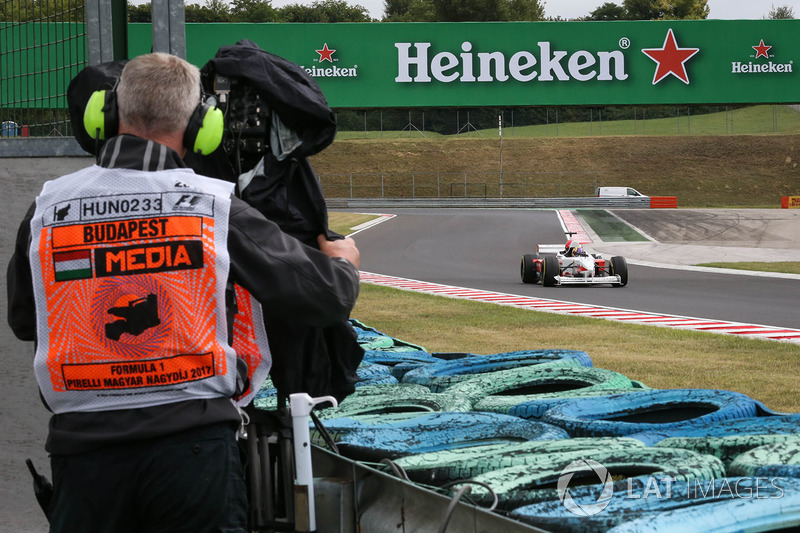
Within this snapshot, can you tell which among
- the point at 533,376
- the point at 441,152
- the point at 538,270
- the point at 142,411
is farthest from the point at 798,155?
the point at 142,411

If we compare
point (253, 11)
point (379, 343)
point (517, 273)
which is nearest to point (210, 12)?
point (253, 11)

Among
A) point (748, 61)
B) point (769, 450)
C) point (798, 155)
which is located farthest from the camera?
point (798, 155)

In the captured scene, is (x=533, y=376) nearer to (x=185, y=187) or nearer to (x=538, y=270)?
(x=185, y=187)

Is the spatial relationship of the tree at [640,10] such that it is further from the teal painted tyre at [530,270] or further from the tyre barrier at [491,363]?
the tyre barrier at [491,363]

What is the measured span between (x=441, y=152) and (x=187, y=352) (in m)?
51.2

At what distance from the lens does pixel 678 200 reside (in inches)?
1848

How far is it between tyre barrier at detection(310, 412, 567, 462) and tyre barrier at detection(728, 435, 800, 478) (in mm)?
714

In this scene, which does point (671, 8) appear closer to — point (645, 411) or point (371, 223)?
point (371, 223)

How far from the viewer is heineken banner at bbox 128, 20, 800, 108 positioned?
146 feet

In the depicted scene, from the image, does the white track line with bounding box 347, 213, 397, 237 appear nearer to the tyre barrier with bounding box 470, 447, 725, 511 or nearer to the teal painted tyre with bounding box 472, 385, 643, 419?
the teal painted tyre with bounding box 472, 385, 643, 419

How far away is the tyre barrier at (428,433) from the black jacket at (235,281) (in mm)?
1191

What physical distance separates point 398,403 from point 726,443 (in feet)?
5.01

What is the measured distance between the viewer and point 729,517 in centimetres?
234

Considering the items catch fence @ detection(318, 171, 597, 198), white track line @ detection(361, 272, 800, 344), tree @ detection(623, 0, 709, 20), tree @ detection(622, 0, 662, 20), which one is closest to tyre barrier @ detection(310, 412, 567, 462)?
white track line @ detection(361, 272, 800, 344)
